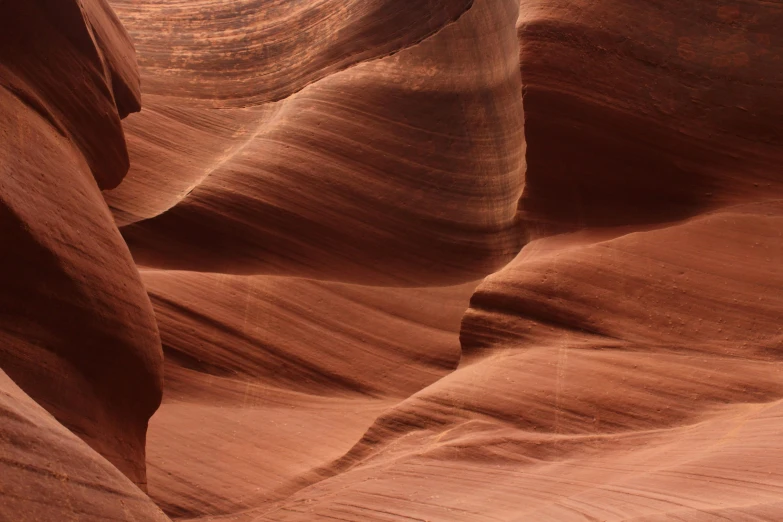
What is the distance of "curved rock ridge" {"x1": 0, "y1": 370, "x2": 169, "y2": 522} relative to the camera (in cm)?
229

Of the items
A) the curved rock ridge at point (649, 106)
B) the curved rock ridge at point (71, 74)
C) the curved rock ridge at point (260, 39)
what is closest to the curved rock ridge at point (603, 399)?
the curved rock ridge at point (649, 106)

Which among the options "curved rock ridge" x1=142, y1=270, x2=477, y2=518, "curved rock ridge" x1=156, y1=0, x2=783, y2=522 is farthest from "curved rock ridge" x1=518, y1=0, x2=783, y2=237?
"curved rock ridge" x1=142, y1=270, x2=477, y2=518

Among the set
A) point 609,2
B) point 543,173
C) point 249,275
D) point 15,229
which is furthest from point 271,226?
point 15,229

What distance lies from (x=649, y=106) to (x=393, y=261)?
2.55 m

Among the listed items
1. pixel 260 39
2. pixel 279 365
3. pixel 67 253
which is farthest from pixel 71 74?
pixel 260 39

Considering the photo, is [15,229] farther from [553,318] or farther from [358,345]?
[358,345]

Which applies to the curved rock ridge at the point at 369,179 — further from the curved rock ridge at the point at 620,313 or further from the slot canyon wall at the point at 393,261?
the curved rock ridge at the point at 620,313

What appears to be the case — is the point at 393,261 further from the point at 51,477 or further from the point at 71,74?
the point at 51,477

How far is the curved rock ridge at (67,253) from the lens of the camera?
418 cm

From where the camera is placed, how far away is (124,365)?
4.70 m

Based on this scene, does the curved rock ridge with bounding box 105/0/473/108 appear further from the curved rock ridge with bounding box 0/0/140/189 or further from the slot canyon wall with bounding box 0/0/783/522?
the curved rock ridge with bounding box 0/0/140/189

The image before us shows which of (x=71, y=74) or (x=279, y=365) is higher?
(x=71, y=74)

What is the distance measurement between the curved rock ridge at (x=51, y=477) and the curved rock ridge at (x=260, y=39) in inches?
300

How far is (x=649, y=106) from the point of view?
7453 millimetres
